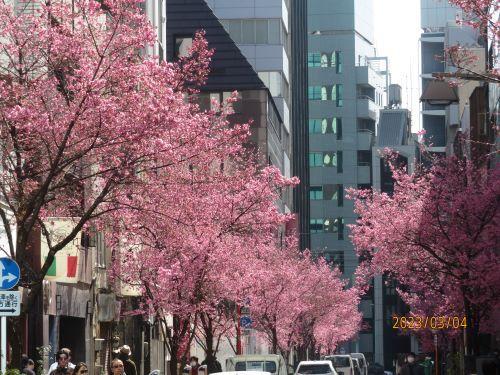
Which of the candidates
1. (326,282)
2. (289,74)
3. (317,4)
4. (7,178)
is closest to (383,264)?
(7,178)

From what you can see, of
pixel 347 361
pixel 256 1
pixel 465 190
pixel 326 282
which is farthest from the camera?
pixel 256 1

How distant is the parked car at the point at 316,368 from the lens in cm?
4131

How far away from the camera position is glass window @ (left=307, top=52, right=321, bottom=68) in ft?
541

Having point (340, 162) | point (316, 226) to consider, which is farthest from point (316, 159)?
point (316, 226)

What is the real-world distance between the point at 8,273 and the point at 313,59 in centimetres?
14927

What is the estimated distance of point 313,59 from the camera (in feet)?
543

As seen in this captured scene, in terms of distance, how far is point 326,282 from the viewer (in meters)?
87.8

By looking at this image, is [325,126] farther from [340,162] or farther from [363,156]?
[363,156]

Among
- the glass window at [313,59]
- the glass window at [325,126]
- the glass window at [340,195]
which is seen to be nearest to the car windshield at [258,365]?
the glass window at [340,195]

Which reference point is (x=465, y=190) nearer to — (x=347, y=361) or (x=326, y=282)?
(x=347, y=361)

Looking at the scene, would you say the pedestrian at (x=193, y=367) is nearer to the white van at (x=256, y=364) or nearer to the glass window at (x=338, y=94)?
the white van at (x=256, y=364)

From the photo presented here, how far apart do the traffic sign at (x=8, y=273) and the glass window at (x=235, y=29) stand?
272ft

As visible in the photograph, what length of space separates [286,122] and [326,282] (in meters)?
21.4
